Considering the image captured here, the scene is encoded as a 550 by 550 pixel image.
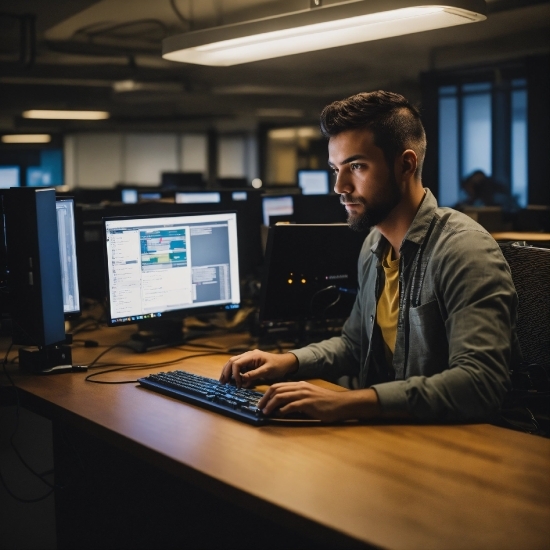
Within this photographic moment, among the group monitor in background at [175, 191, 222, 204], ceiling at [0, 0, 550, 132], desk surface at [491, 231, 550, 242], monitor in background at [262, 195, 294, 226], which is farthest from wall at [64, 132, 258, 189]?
desk surface at [491, 231, 550, 242]

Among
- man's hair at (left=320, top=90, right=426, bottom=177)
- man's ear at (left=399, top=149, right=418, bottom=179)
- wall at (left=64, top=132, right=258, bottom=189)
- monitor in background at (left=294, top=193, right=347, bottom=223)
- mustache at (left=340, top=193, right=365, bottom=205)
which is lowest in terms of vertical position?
monitor in background at (left=294, top=193, right=347, bottom=223)

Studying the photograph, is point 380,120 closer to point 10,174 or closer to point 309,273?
point 309,273

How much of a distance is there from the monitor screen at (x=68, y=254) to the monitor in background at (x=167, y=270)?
14cm

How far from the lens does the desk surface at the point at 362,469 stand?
1.22m

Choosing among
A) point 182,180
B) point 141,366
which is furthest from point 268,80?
point 141,366

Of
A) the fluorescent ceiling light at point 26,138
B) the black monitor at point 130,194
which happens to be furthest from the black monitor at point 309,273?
the fluorescent ceiling light at point 26,138

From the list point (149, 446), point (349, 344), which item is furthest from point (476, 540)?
point (349, 344)

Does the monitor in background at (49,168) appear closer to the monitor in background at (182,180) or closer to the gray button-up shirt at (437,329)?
the monitor in background at (182,180)

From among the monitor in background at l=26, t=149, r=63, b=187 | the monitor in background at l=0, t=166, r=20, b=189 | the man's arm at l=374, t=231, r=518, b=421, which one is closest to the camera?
the man's arm at l=374, t=231, r=518, b=421

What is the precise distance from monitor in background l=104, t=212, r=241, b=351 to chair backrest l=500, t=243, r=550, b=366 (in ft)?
3.48

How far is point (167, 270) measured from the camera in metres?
2.71

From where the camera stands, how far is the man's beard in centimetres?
207

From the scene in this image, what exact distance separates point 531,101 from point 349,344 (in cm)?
694

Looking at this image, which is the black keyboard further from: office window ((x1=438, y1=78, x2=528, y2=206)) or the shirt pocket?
office window ((x1=438, y1=78, x2=528, y2=206))
